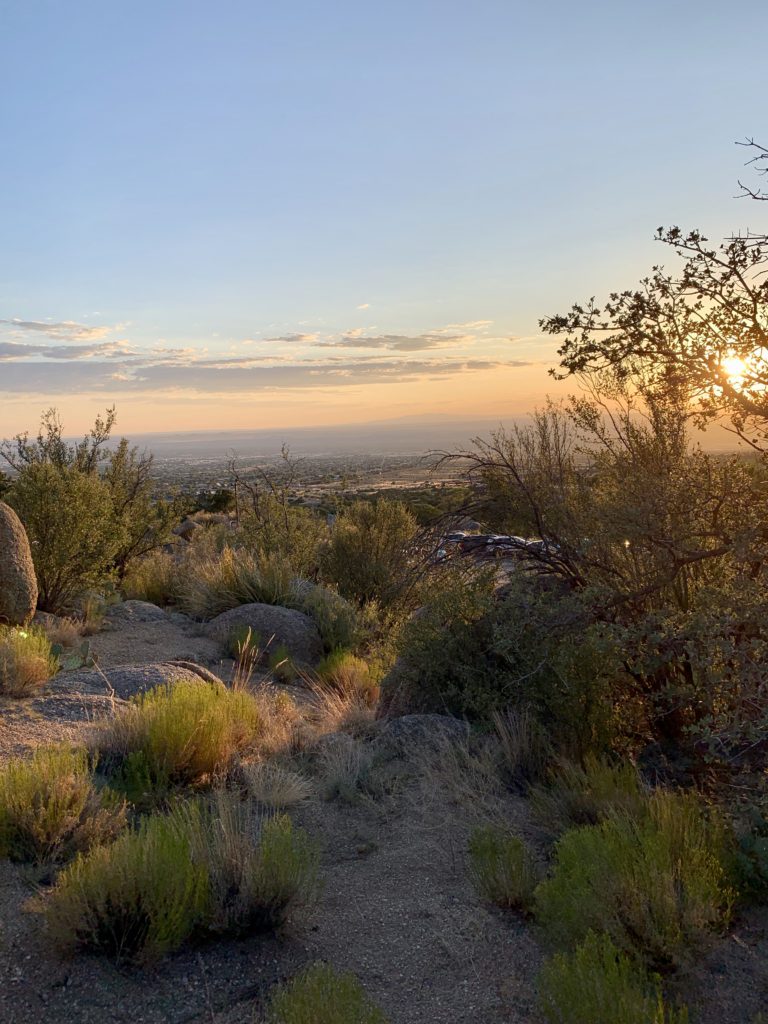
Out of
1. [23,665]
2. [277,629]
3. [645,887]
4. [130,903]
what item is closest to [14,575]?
[23,665]

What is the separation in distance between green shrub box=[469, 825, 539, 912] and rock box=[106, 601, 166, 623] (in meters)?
8.70

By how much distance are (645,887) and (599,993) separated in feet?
2.48

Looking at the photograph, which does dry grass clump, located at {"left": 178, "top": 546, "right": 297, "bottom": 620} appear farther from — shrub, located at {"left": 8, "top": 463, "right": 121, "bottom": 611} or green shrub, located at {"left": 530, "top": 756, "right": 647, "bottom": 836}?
green shrub, located at {"left": 530, "top": 756, "right": 647, "bottom": 836}

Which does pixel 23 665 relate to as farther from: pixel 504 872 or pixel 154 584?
pixel 154 584

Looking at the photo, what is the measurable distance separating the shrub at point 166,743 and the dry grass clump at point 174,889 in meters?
1.31

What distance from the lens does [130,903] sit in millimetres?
3363

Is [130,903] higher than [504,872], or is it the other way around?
[130,903]

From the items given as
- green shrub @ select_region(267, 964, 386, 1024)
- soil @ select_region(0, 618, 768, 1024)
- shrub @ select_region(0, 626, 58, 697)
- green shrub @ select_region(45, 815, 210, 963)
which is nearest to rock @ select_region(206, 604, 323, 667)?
shrub @ select_region(0, 626, 58, 697)

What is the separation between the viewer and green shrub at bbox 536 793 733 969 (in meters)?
3.24

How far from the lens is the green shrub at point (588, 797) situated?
14.2 feet

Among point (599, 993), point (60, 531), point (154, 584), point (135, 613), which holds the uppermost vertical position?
point (60, 531)

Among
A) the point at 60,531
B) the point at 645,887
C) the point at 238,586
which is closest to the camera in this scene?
the point at 645,887

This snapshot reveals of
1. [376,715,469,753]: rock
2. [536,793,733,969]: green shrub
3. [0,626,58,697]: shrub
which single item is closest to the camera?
[536,793,733,969]: green shrub

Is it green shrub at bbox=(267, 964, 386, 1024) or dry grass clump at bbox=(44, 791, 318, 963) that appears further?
dry grass clump at bbox=(44, 791, 318, 963)
